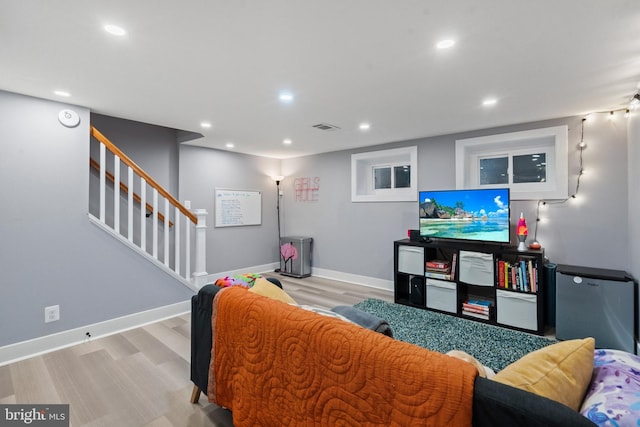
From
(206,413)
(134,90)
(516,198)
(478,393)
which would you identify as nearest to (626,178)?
(516,198)

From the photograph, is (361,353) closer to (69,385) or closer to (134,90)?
(69,385)

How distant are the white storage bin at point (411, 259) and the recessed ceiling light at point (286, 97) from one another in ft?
7.70

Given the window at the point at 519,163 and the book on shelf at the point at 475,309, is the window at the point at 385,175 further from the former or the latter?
the book on shelf at the point at 475,309

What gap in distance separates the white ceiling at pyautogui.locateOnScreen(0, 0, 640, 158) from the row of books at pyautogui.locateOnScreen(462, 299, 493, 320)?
2083 mm

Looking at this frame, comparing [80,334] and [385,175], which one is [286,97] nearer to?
[385,175]

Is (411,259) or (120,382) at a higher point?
(411,259)

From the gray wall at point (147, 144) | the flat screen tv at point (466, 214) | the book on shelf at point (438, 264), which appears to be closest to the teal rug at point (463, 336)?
the book on shelf at point (438, 264)

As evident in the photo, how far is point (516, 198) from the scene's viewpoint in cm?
349

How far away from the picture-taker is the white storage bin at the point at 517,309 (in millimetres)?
3006

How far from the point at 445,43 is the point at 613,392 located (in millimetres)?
1775

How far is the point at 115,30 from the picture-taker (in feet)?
5.41

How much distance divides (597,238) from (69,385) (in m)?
4.86

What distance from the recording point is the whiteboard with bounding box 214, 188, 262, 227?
4980 mm

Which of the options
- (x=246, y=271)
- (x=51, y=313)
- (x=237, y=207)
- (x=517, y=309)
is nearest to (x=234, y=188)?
(x=237, y=207)
